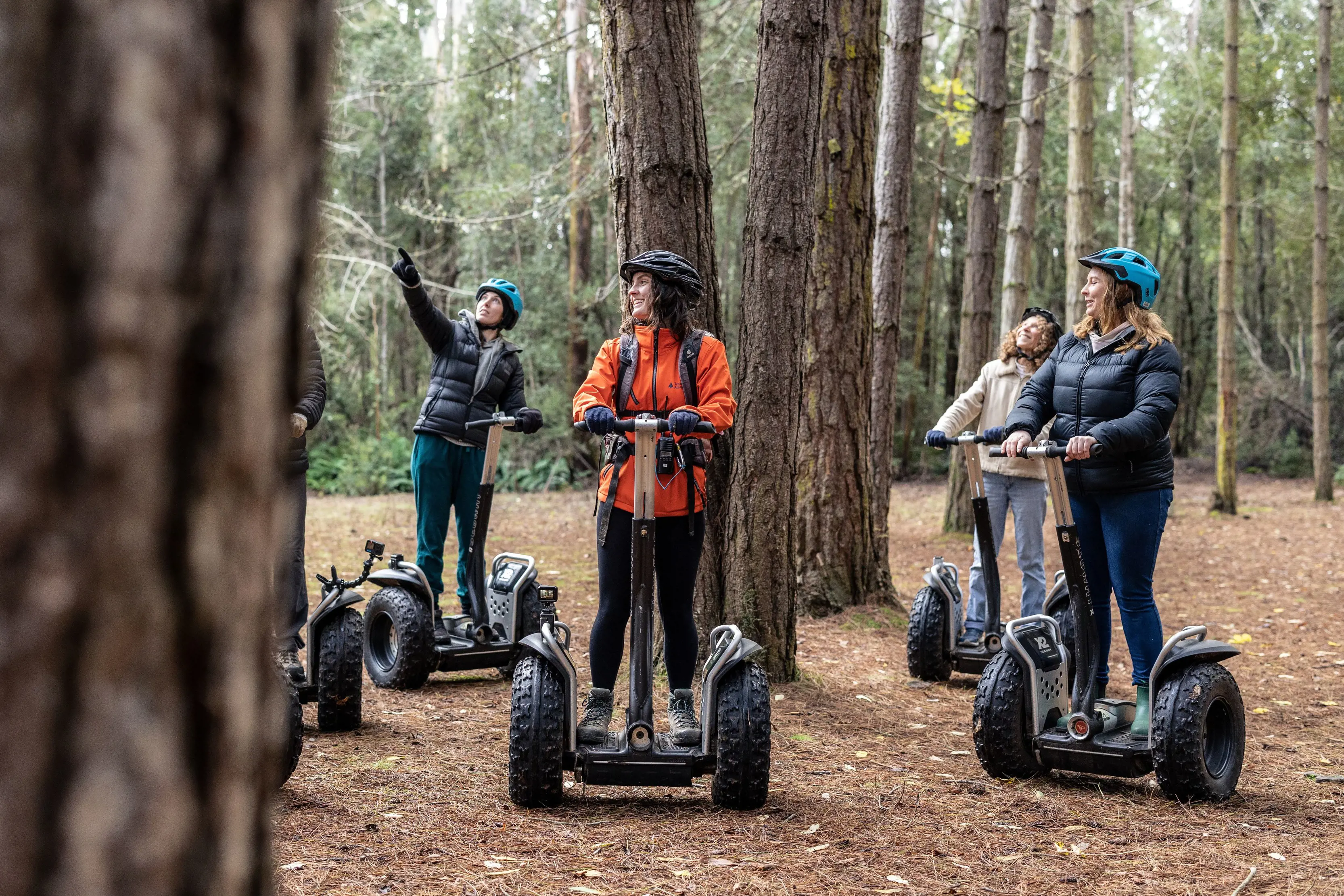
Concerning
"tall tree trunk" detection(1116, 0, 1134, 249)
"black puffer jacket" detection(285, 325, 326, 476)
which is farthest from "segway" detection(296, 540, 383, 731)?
"tall tree trunk" detection(1116, 0, 1134, 249)

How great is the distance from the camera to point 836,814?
14.5 ft

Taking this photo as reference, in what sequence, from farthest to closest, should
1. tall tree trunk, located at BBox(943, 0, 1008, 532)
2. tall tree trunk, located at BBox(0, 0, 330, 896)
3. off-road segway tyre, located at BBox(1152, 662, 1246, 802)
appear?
1. tall tree trunk, located at BBox(943, 0, 1008, 532)
2. off-road segway tyre, located at BBox(1152, 662, 1246, 802)
3. tall tree trunk, located at BBox(0, 0, 330, 896)

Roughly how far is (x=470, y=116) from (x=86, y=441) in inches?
880

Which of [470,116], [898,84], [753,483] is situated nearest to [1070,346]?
[753,483]

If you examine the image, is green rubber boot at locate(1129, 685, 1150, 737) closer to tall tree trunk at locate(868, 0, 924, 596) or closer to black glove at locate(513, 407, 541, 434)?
black glove at locate(513, 407, 541, 434)

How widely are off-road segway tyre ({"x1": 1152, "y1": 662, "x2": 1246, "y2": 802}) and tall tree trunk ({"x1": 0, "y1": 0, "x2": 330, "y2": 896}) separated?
4.42 m

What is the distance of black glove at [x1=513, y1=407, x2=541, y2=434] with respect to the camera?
19.4ft

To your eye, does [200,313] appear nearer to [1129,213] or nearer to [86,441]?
[86,441]

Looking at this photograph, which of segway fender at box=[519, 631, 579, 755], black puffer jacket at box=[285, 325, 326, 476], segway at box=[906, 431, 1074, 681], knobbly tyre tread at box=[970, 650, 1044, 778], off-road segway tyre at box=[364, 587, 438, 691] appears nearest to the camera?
segway fender at box=[519, 631, 579, 755]

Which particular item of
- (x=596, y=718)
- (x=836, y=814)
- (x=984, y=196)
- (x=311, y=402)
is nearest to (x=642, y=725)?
(x=596, y=718)

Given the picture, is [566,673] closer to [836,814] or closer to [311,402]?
[836,814]

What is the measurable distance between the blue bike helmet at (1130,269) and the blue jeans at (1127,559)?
0.83m

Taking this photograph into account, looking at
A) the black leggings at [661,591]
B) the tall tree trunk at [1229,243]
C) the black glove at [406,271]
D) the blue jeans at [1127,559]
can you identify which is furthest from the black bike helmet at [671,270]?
the tall tree trunk at [1229,243]

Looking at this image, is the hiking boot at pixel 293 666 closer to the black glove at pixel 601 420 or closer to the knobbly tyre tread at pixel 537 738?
the knobbly tyre tread at pixel 537 738
